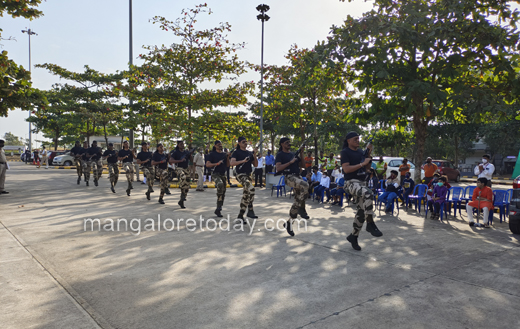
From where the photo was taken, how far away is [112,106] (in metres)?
32.5

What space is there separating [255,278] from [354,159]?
261 centimetres

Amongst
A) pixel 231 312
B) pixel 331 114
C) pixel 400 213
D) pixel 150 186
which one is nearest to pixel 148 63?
pixel 150 186

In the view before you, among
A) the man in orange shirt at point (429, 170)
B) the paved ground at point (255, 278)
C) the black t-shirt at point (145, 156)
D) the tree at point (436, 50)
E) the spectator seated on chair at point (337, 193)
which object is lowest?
the paved ground at point (255, 278)

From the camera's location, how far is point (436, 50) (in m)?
9.27

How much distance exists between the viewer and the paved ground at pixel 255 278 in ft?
11.1

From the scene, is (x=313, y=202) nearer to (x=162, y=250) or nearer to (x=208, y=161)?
(x=208, y=161)

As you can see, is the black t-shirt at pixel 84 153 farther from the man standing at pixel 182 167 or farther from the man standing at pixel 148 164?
the man standing at pixel 182 167

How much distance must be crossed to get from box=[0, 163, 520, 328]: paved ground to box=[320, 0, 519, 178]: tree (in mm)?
3556

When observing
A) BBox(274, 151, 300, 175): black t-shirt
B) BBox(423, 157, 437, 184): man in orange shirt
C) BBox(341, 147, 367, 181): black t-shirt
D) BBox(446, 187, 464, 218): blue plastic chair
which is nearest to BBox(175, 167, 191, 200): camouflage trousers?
BBox(274, 151, 300, 175): black t-shirt

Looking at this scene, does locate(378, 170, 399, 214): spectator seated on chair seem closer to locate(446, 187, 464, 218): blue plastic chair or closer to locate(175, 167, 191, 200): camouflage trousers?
locate(446, 187, 464, 218): blue plastic chair

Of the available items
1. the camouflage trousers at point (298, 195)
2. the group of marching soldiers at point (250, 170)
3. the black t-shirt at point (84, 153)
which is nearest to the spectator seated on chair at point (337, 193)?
the group of marching soldiers at point (250, 170)

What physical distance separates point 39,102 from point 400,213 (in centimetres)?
1181

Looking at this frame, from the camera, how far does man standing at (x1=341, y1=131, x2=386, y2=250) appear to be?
5766mm

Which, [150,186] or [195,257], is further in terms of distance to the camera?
[150,186]
